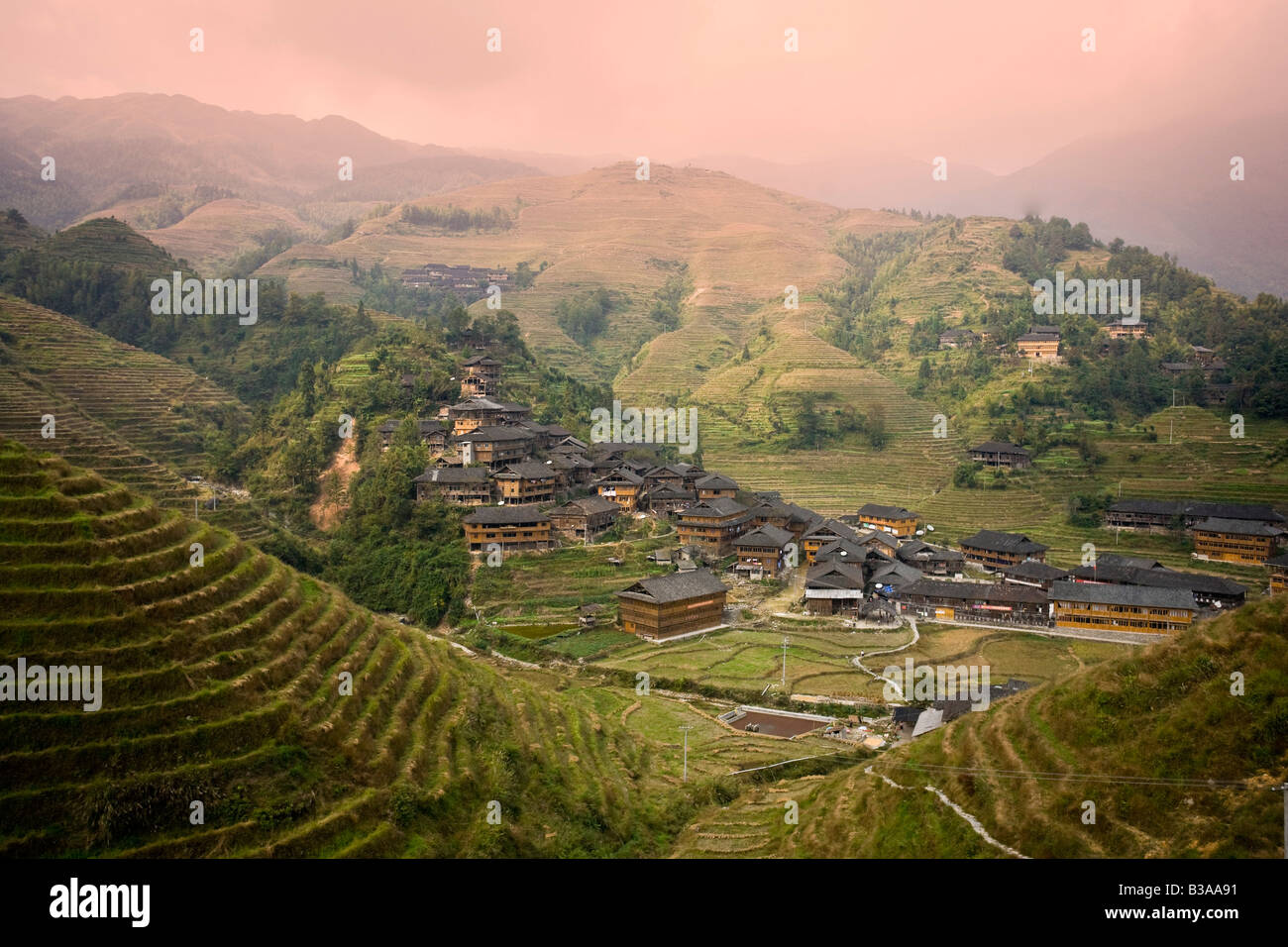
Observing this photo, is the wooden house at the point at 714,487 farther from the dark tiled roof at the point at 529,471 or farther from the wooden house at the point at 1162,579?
the wooden house at the point at 1162,579

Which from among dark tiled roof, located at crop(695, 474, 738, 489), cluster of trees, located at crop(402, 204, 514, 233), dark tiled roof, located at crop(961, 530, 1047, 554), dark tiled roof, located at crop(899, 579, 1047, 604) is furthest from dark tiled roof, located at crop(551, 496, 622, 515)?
cluster of trees, located at crop(402, 204, 514, 233)

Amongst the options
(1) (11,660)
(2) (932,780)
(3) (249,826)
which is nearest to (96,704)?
(1) (11,660)

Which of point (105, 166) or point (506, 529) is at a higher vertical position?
point (105, 166)

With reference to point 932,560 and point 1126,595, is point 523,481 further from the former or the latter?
point 1126,595

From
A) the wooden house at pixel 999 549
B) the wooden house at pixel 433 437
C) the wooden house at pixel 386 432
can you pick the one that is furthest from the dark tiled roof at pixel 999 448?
the wooden house at pixel 386 432

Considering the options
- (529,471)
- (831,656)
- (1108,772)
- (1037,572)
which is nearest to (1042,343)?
Answer: (1037,572)
